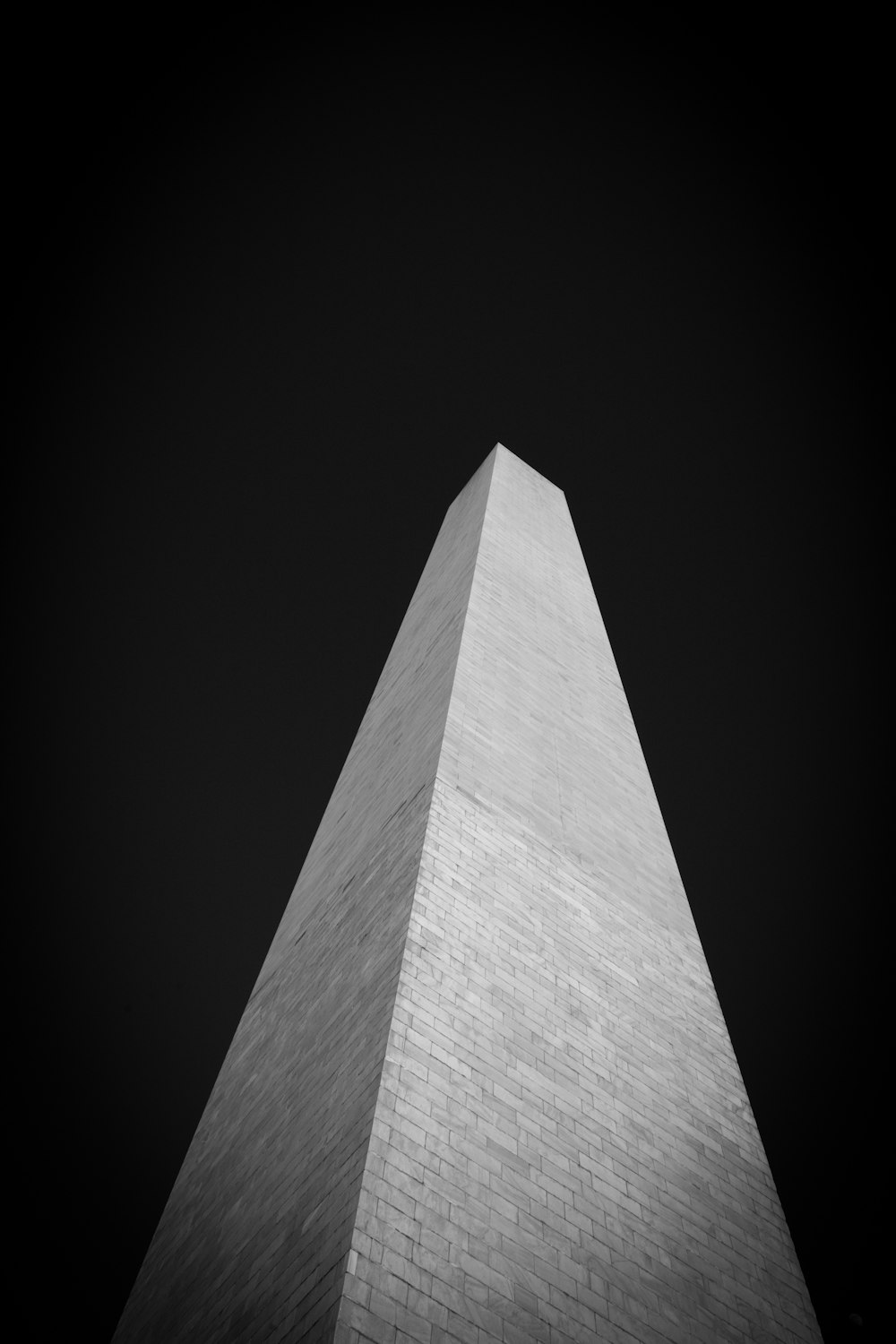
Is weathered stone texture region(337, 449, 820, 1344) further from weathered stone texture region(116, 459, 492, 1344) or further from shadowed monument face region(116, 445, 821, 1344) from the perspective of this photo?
weathered stone texture region(116, 459, 492, 1344)

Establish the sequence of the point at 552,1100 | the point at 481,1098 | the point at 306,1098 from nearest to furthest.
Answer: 1. the point at 481,1098
2. the point at 552,1100
3. the point at 306,1098

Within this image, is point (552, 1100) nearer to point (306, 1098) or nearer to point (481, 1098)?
point (481, 1098)

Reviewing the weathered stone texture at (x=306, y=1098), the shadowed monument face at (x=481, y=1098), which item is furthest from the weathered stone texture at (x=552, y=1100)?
the weathered stone texture at (x=306, y=1098)

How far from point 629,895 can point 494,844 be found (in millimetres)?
1302

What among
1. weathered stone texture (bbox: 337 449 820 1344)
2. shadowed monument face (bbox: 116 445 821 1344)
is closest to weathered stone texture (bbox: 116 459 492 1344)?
shadowed monument face (bbox: 116 445 821 1344)

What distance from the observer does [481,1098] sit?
5562 millimetres

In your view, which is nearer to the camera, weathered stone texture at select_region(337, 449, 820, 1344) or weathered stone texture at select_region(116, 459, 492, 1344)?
weathered stone texture at select_region(337, 449, 820, 1344)

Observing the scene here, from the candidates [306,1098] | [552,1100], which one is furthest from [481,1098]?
[306,1098]

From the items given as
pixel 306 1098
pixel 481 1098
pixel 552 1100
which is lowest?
pixel 306 1098

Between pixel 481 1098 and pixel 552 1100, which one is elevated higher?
pixel 552 1100

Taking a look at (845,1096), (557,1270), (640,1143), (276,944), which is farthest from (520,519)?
(557,1270)

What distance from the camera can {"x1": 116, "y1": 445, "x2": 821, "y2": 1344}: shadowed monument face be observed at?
481 cm

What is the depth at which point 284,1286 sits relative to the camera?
4781 millimetres

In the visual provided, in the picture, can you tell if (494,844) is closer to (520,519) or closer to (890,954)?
(520,519)
